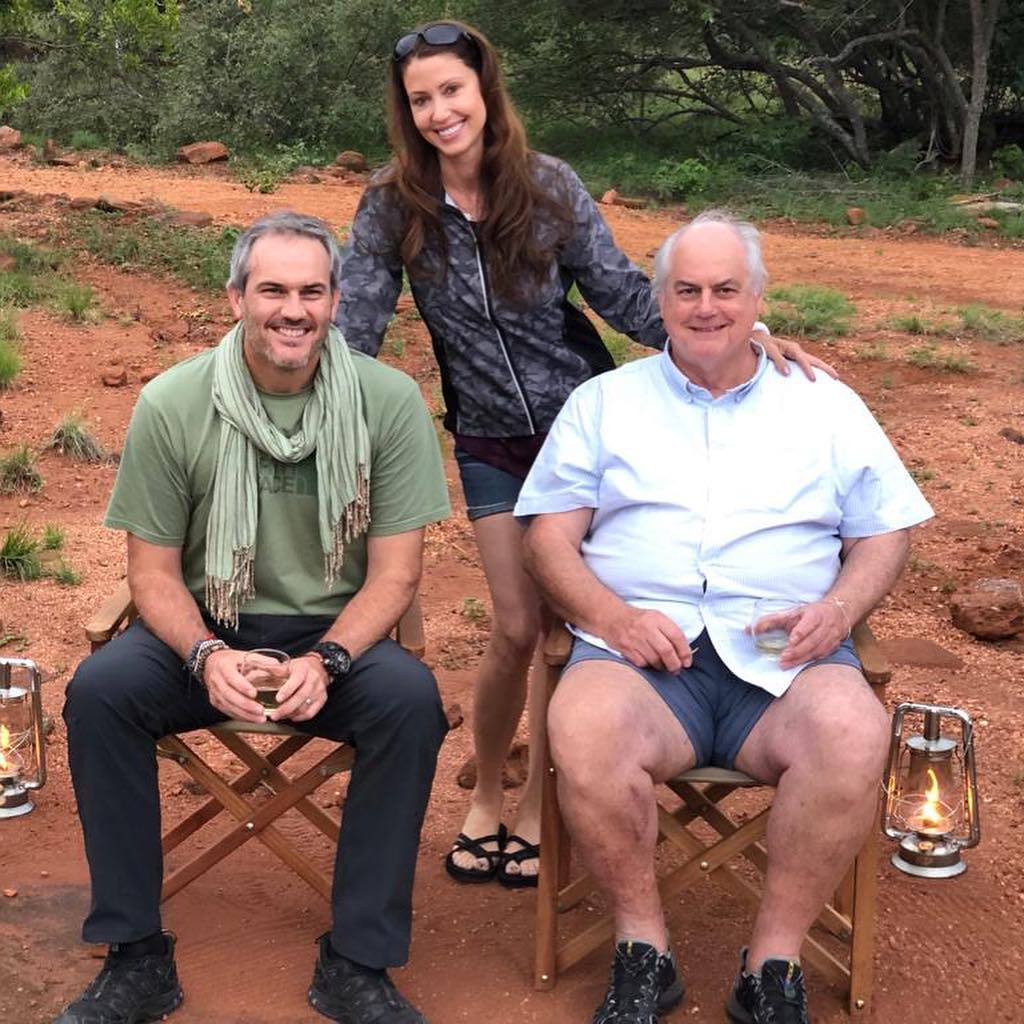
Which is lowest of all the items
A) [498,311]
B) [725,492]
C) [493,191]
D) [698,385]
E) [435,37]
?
[725,492]

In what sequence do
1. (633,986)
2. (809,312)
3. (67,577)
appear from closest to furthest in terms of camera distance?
(633,986), (67,577), (809,312)

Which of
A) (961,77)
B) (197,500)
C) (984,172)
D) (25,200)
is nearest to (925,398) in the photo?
(197,500)

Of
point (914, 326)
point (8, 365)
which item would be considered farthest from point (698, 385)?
point (914, 326)

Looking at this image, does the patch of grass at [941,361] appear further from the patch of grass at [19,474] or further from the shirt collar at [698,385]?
the shirt collar at [698,385]

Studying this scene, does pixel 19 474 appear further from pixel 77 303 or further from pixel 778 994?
pixel 778 994

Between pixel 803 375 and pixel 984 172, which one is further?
pixel 984 172

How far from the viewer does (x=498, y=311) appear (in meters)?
3.42

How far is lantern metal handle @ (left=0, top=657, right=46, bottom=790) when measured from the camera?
11.9 ft

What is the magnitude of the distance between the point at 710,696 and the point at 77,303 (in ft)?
22.3

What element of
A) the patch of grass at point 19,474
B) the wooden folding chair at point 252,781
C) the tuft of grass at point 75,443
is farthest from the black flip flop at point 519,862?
the tuft of grass at point 75,443

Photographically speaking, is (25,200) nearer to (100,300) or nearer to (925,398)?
(100,300)

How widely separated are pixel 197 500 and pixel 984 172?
14095 millimetres

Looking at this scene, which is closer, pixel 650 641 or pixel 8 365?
pixel 650 641

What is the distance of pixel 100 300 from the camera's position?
958 cm
